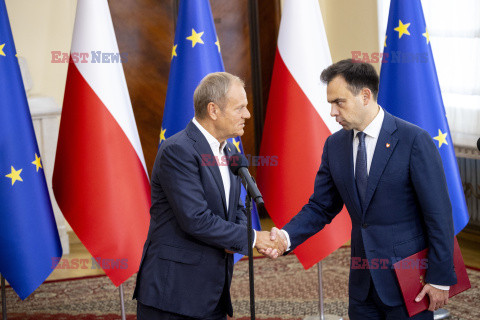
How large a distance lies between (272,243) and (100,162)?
1.20m

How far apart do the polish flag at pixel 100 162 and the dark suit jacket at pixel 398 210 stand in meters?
1.41

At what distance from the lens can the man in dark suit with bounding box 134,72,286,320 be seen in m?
2.37

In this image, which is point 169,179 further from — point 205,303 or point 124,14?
point 124,14

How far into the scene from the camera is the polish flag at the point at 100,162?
3436 millimetres

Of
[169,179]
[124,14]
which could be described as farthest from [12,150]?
[124,14]

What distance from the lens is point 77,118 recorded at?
347 centimetres

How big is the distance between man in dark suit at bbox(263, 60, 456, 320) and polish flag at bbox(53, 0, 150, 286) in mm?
1389

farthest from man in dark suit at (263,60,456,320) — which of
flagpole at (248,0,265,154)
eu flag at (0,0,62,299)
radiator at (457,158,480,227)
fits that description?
flagpole at (248,0,265,154)

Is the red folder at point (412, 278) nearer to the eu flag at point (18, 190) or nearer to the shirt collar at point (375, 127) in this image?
the shirt collar at point (375, 127)

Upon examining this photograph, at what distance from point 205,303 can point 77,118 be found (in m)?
1.46

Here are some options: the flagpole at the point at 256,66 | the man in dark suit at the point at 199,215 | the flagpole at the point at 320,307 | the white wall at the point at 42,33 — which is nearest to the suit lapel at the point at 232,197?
the man in dark suit at the point at 199,215

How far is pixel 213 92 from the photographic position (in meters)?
2.45

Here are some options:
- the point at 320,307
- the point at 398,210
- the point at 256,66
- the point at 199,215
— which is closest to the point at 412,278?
the point at 398,210

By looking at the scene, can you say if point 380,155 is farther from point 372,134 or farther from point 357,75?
point 357,75
